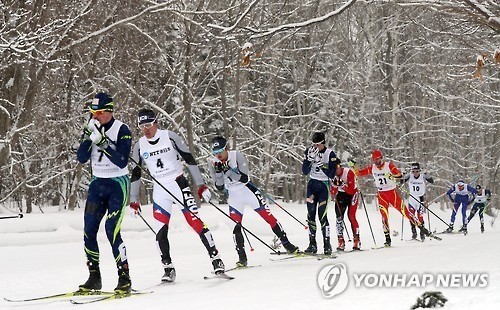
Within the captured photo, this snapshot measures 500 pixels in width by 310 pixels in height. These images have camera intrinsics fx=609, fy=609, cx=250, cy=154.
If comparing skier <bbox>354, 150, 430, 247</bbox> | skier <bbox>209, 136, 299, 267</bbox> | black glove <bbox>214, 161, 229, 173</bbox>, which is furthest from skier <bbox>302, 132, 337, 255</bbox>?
skier <bbox>354, 150, 430, 247</bbox>

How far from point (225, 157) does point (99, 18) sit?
1038 centimetres

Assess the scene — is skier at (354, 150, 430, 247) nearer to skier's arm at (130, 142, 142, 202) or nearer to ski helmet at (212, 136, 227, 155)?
ski helmet at (212, 136, 227, 155)

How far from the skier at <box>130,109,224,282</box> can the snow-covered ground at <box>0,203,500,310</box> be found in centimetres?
52

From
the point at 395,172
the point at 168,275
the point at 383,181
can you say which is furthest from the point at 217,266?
the point at 383,181

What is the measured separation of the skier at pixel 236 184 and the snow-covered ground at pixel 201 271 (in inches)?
23.7

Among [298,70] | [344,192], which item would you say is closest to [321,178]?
[344,192]

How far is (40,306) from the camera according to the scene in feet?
21.6

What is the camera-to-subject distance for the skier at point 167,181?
25.8 feet

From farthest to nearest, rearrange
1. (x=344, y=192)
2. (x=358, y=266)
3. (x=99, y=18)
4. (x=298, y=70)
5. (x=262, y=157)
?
(x=298, y=70) → (x=262, y=157) → (x=99, y=18) → (x=344, y=192) → (x=358, y=266)

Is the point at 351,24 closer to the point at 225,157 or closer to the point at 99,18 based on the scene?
the point at 99,18

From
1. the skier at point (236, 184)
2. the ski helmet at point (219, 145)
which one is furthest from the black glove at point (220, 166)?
the ski helmet at point (219, 145)

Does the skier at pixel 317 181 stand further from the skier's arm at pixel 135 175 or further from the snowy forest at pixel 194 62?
the skier's arm at pixel 135 175

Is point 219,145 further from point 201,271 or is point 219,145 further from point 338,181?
point 338,181

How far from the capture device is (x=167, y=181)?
8023mm
